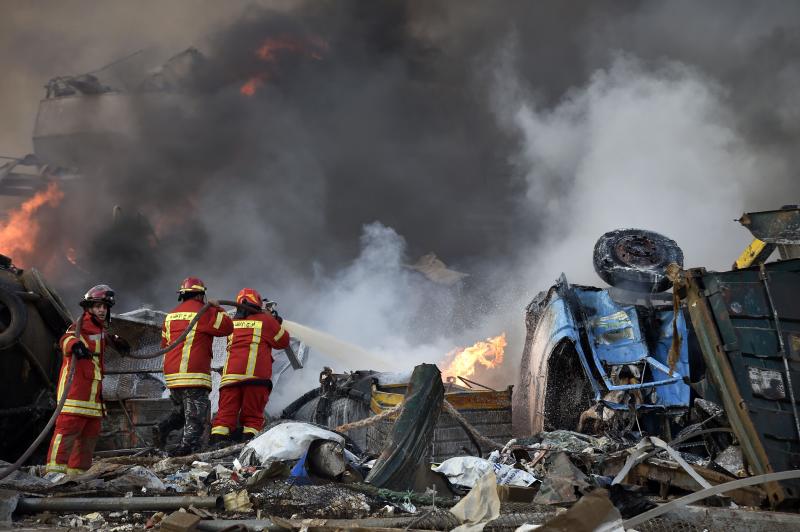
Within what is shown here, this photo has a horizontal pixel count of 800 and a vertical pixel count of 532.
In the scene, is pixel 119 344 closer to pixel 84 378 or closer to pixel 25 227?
pixel 84 378

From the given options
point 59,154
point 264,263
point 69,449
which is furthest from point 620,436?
point 59,154

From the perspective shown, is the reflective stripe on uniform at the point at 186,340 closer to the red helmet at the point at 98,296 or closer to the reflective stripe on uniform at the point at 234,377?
the reflective stripe on uniform at the point at 234,377

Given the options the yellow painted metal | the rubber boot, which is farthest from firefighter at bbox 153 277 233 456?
the yellow painted metal

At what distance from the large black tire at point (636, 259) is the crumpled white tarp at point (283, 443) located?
385 cm

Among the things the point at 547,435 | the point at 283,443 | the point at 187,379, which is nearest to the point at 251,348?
the point at 187,379

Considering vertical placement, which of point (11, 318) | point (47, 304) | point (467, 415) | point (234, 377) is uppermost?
point (47, 304)

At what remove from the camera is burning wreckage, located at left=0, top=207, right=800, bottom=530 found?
2865 mm

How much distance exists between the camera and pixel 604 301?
22.5 ft

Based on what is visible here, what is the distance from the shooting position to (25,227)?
20719 mm

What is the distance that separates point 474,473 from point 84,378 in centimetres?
300

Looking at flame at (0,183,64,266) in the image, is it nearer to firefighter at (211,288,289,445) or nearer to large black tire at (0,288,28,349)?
large black tire at (0,288,28,349)

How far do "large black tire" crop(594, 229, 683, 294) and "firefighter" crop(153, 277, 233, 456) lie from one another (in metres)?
3.83

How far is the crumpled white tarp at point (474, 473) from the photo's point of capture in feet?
12.7

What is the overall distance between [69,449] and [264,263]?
1600cm
